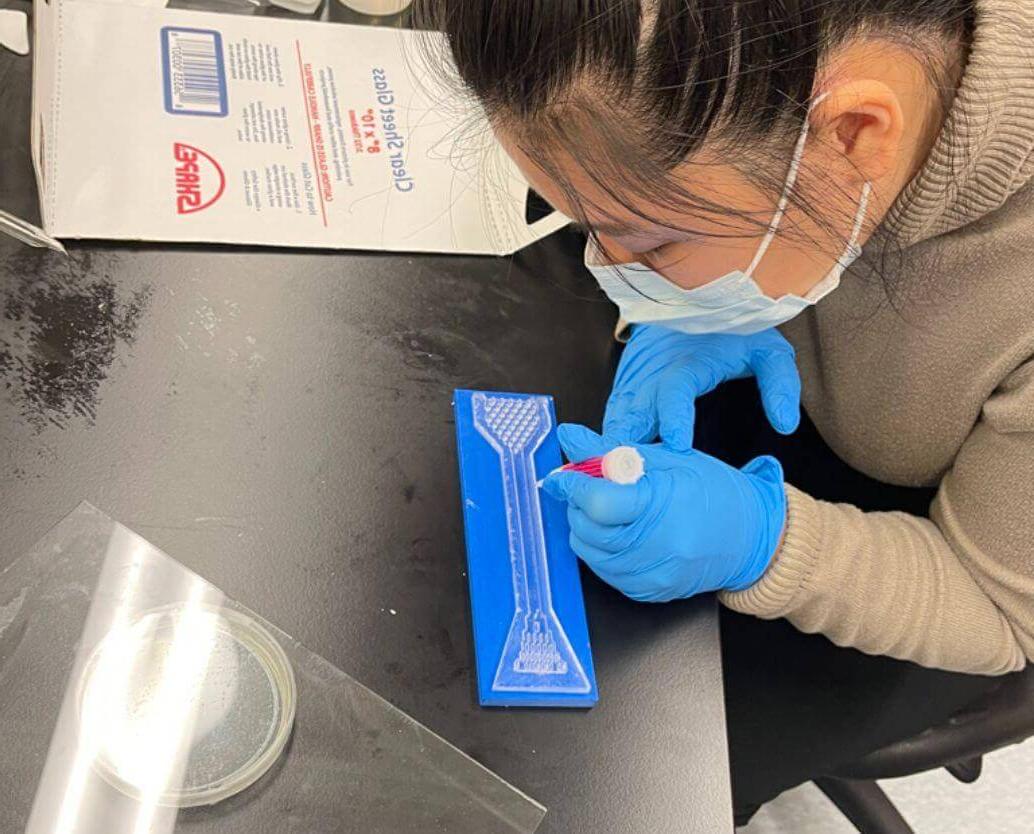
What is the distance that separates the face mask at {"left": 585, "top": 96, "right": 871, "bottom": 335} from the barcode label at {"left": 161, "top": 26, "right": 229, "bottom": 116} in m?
0.35

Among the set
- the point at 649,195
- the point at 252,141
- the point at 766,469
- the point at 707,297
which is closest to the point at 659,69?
the point at 649,195

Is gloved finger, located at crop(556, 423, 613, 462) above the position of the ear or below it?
below

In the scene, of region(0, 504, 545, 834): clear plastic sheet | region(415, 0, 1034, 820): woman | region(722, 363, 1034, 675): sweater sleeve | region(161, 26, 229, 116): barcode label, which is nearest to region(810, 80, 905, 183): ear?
region(415, 0, 1034, 820): woman

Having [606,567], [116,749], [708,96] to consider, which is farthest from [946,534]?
[116,749]

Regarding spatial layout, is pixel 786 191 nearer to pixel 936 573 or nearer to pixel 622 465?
pixel 622 465

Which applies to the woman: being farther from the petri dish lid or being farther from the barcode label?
the barcode label

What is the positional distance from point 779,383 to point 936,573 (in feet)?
0.60

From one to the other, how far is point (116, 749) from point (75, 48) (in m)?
0.60

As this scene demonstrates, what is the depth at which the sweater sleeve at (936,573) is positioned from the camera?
2.30 ft

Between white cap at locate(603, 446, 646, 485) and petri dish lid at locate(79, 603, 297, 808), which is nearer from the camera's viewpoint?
petri dish lid at locate(79, 603, 297, 808)

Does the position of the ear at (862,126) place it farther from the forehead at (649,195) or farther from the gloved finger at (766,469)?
the gloved finger at (766,469)

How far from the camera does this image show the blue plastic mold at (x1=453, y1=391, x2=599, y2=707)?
1.92 feet

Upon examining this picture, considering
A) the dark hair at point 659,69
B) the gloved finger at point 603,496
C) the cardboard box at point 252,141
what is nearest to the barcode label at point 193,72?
the cardboard box at point 252,141

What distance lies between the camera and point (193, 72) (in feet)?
2.82
